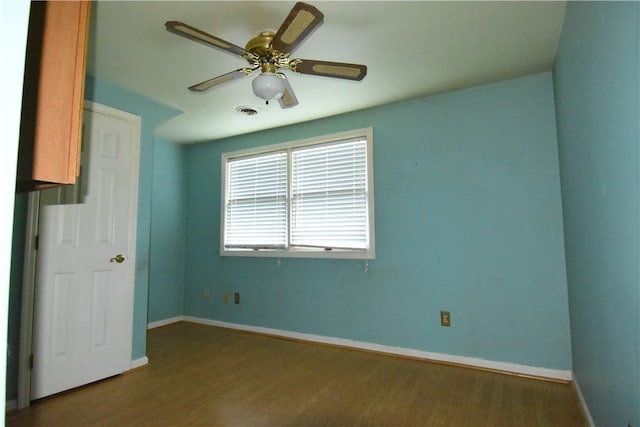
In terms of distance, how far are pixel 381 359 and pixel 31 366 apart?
2537 millimetres

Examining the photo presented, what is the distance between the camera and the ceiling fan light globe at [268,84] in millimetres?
1704

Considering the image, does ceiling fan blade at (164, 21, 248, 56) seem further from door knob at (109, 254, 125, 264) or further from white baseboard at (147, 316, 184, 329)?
white baseboard at (147, 316, 184, 329)

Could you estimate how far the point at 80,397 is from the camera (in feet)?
7.39

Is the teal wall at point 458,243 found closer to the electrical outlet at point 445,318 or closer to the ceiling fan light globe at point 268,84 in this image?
the electrical outlet at point 445,318

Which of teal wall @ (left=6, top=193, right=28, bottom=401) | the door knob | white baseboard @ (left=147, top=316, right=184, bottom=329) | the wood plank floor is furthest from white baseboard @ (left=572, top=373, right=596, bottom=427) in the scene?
white baseboard @ (left=147, top=316, right=184, bottom=329)

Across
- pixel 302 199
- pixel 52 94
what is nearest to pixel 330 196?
pixel 302 199

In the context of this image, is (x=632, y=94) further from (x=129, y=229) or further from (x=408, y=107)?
(x=129, y=229)

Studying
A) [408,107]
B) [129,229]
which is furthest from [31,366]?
[408,107]

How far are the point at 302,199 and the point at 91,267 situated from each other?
6.48ft

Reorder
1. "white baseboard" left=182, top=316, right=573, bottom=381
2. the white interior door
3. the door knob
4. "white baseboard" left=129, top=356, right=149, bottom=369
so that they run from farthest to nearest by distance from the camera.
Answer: "white baseboard" left=129, top=356, right=149, bottom=369 < the door knob < "white baseboard" left=182, top=316, right=573, bottom=381 < the white interior door

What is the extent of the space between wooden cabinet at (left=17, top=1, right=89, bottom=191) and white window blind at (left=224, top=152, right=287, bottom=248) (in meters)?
3.11

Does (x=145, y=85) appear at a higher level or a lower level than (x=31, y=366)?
higher

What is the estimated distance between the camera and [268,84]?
5.59ft

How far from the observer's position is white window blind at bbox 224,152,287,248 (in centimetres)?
379
